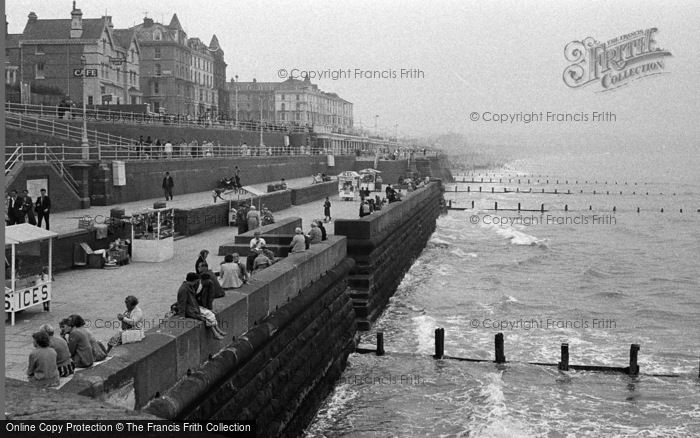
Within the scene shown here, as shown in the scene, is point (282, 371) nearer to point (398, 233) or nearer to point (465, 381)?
point (465, 381)

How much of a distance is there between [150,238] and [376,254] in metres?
8.48

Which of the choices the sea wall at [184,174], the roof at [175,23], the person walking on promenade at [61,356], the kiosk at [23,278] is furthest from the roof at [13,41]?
the person walking on promenade at [61,356]

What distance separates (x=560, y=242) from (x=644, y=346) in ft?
101

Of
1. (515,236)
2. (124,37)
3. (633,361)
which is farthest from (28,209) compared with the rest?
(124,37)

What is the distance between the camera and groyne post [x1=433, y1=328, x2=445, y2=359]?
2072cm

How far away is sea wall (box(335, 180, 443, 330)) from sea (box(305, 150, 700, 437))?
0.71 metres

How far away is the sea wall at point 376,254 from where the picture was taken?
24578mm

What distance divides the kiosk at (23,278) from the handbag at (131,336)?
3.20 metres

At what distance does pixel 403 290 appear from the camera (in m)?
31.5

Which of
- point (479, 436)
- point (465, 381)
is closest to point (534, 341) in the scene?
point (465, 381)

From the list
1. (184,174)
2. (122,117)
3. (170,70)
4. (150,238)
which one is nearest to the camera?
(150,238)

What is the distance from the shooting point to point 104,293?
15.0 meters

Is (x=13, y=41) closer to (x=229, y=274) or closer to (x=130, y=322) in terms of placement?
(x=229, y=274)

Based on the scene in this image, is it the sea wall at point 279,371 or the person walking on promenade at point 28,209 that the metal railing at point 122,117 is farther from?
the sea wall at point 279,371
